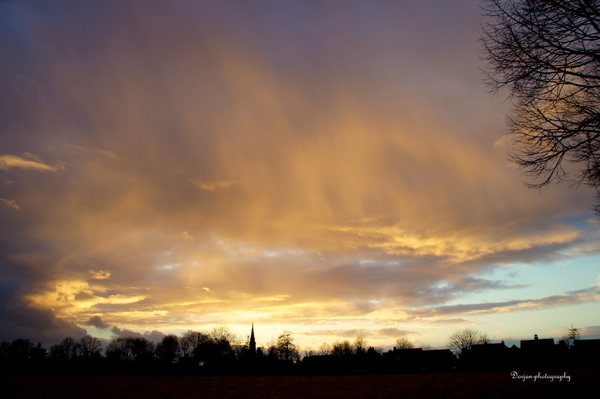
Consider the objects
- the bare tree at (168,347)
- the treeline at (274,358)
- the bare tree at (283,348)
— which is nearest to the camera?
the treeline at (274,358)

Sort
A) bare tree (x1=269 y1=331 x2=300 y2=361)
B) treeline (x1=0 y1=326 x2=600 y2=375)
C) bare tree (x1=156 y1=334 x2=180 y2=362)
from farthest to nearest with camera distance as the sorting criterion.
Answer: bare tree (x1=156 y1=334 x2=180 y2=362), bare tree (x1=269 y1=331 x2=300 y2=361), treeline (x1=0 y1=326 x2=600 y2=375)

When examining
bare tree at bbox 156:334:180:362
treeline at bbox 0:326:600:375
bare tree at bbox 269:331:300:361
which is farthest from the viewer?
bare tree at bbox 156:334:180:362

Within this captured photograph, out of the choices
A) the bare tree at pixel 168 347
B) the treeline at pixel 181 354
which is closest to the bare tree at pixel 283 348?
the treeline at pixel 181 354

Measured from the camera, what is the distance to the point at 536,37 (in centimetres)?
740

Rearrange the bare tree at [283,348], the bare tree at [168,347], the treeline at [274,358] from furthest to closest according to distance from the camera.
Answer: the bare tree at [168,347] < the bare tree at [283,348] < the treeline at [274,358]

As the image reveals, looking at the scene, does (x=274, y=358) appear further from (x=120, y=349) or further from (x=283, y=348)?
(x=120, y=349)

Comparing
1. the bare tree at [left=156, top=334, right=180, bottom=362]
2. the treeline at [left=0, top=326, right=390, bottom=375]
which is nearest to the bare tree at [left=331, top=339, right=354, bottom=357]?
the treeline at [left=0, top=326, right=390, bottom=375]

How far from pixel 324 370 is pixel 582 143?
2510 inches

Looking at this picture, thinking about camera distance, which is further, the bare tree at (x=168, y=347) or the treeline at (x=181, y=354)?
the bare tree at (x=168, y=347)

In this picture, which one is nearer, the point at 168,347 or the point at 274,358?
the point at 274,358

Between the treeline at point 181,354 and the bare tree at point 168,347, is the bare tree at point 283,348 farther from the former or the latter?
the bare tree at point 168,347

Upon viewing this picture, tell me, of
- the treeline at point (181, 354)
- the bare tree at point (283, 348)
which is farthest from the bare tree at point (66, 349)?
the bare tree at point (283, 348)

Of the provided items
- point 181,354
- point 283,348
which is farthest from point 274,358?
point 181,354

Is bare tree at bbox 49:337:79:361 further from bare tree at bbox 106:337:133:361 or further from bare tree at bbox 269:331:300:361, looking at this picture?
bare tree at bbox 269:331:300:361
